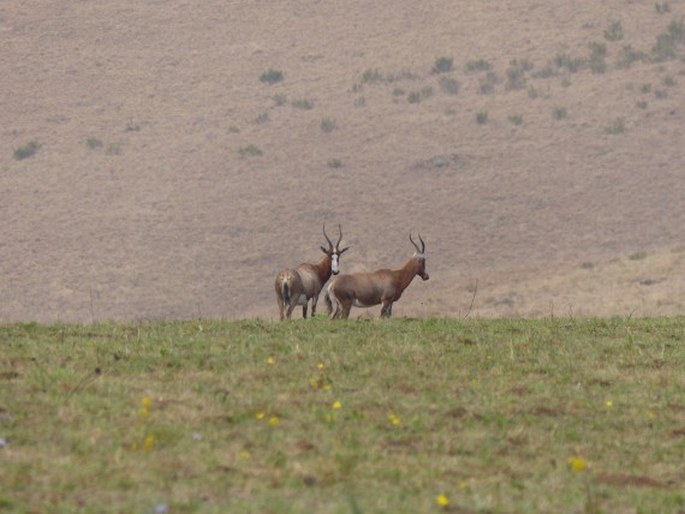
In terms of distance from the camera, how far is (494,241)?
187 ft

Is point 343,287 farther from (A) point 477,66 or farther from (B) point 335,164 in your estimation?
(A) point 477,66

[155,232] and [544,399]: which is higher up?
[544,399]

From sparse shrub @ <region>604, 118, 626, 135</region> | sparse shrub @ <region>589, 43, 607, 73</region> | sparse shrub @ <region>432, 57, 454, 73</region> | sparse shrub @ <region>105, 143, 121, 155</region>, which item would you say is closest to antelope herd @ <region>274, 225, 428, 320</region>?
sparse shrub @ <region>604, 118, 626, 135</region>

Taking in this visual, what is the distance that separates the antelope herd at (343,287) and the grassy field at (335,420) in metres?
6.58

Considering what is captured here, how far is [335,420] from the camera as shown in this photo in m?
11.7

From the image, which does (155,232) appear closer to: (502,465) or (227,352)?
(227,352)

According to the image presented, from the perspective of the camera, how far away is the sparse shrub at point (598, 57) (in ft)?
A: 243

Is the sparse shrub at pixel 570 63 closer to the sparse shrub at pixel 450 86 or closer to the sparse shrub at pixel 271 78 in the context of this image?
the sparse shrub at pixel 450 86

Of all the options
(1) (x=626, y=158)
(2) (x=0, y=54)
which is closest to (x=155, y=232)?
(1) (x=626, y=158)

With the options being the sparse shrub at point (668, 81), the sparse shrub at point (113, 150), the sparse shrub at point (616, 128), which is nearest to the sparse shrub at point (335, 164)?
the sparse shrub at point (113, 150)

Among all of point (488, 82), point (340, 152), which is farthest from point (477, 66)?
point (340, 152)

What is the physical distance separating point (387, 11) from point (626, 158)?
23.3 meters

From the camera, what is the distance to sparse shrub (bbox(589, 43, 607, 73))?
7412 cm

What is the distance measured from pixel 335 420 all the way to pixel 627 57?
6522cm
